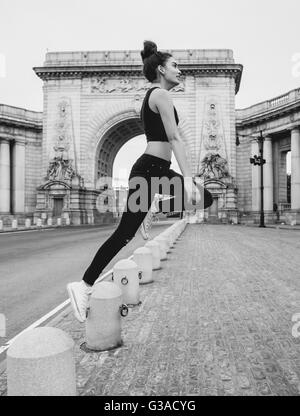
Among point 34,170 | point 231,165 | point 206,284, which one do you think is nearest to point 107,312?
point 206,284

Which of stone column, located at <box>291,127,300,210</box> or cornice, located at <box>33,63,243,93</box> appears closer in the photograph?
stone column, located at <box>291,127,300,210</box>

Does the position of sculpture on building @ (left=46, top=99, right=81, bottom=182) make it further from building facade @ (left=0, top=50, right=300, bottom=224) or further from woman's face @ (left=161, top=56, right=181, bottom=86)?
woman's face @ (left=161, top=56, right=181, bottom=86)

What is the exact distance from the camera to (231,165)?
43.2 m

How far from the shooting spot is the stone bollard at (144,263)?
26.8 ft

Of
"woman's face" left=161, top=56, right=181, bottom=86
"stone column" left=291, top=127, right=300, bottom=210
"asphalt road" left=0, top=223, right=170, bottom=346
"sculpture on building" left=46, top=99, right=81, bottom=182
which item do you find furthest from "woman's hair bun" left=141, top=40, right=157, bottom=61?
"sculpture on building" left=46, top=99, right=81, bottom=182

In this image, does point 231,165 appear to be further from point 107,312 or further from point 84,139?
point 107,312

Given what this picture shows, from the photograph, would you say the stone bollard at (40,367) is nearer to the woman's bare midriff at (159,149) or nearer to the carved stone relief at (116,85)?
the woman's bare midriff at (159,149)

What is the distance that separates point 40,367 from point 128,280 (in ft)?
12.5

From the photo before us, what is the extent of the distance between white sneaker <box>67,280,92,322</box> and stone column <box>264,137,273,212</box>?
40630 mm

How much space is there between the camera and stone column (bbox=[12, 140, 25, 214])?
47.5m

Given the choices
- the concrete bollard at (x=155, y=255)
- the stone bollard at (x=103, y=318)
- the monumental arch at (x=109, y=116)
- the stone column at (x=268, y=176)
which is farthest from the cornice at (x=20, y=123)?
the stone bollard at (x=103, y=318)

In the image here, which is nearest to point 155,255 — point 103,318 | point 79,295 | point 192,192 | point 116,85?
point 103,318

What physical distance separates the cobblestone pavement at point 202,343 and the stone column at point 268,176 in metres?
35.2

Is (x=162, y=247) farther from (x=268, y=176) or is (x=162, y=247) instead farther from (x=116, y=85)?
(x=116, y=85)
